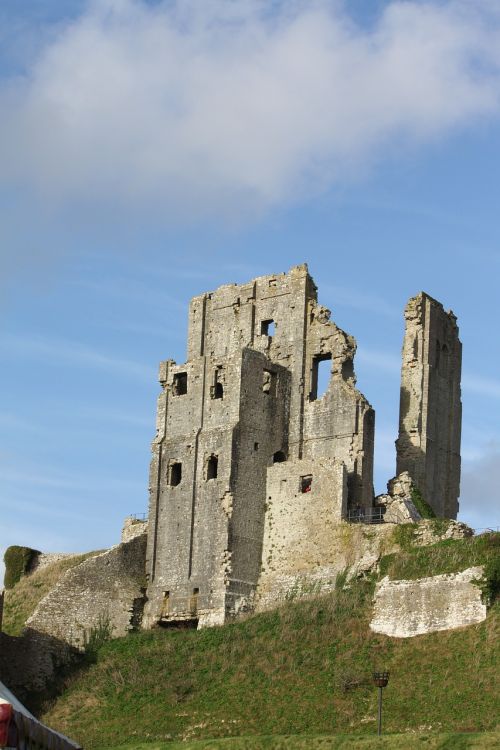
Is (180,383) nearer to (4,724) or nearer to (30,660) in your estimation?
(30,660)

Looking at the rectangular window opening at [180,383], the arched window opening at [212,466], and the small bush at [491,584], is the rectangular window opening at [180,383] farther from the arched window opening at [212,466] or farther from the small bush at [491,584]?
the small bush at [491,584]

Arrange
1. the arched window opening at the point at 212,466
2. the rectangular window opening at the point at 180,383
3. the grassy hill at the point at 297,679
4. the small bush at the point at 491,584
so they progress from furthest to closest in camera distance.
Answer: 1. the rectangular window opening at the point at 180,383
2. the arched window opening at the point at 212,466
3. the small bush at the point at 491,584
4. the grassy hill at the point at 297,679

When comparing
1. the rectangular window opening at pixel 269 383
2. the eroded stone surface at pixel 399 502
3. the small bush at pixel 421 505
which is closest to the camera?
the eroded stone surface at pixel 399 502

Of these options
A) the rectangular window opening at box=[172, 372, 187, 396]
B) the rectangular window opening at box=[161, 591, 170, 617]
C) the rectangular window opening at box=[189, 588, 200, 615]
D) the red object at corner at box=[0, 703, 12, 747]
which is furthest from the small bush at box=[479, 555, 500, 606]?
the red object at corner at box=[0, 703, 12, 747]

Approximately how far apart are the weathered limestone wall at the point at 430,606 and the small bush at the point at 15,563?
16729mm

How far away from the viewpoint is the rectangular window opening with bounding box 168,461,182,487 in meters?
57.1

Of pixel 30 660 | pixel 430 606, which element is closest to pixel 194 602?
pixel 30 660

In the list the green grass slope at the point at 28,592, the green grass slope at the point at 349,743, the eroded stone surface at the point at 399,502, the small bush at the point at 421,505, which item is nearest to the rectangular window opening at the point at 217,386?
the eroded stone surface at the point at 399,502

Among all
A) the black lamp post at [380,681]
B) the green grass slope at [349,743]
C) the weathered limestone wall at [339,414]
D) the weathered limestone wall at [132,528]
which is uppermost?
the weathered limestone wall at [339,414]

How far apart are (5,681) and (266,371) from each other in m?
14.7

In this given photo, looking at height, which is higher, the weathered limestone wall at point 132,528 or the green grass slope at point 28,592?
the weathered limestone wall at point 132,528

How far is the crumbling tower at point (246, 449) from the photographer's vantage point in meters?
54.4

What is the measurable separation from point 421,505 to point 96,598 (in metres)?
11.9

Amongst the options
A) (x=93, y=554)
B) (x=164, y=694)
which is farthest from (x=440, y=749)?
(x=93, y=554)
